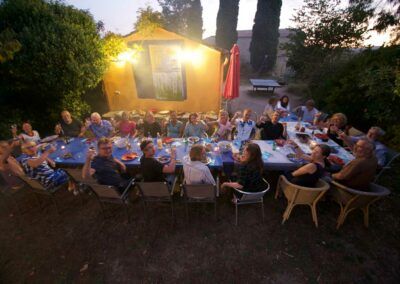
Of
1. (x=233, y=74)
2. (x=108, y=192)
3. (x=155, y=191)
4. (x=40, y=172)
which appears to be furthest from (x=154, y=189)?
(x=233, y=74)

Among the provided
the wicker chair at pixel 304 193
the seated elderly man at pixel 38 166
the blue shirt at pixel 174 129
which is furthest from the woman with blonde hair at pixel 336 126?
the seated elderly man at pixel 38 166

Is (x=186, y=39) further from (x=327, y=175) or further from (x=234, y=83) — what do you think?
(x=327, y=175)

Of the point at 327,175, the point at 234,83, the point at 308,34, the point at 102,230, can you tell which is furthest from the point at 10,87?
the point at 308,34

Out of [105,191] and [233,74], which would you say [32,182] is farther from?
[233,74]

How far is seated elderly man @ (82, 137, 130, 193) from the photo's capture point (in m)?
3.92

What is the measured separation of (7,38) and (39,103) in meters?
5.27

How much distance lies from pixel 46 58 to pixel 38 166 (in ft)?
12.3

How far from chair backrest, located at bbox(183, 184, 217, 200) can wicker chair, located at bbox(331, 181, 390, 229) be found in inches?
97.2

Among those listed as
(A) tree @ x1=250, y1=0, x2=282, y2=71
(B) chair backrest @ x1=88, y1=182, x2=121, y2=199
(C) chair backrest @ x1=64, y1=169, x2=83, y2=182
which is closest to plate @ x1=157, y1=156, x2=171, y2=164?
(B) chair backrest @ x1=88, y1=182, x2=121, y2=199

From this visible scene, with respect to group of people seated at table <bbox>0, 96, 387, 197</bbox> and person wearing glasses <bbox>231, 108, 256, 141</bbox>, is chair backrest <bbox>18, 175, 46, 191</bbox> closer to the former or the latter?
group of people seated at table <bbox>0, 96, 387, 197</bbox>

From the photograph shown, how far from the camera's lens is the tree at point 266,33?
22328mm

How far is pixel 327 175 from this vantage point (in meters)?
4.38

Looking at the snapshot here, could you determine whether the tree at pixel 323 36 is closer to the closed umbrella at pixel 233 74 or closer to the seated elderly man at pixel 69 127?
the closed umbrella at pixel 233 74

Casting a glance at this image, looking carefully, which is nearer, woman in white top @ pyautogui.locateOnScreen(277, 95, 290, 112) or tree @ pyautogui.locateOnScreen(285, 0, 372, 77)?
woman in white top @ pyautogui.locateOnScreen(277, 95, 290, 112)
